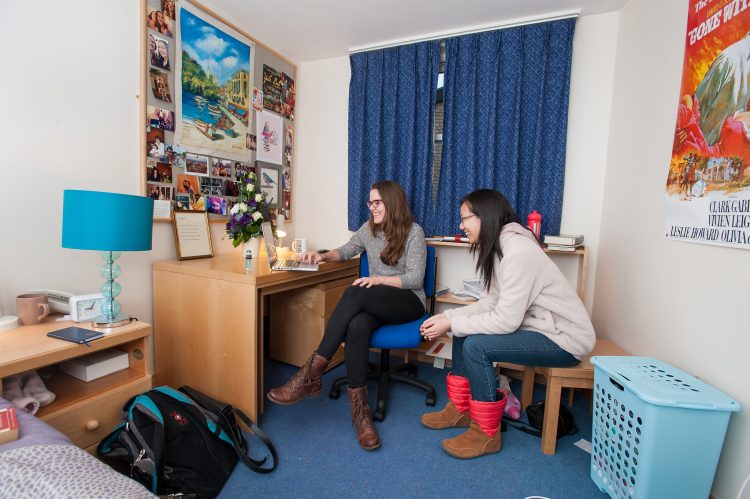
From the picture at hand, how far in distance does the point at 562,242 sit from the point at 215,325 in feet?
6.41

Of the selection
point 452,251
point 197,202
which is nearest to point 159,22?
point 197,202

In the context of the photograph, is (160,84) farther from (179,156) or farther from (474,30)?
(474,30)

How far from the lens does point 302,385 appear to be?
1.74 metres

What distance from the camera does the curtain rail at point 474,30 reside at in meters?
2.28

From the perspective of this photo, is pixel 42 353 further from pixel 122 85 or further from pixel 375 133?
pixel 375 133

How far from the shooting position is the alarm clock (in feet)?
4.96

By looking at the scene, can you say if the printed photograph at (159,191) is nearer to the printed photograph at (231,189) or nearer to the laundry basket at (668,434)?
the printed photograph at (231,189)

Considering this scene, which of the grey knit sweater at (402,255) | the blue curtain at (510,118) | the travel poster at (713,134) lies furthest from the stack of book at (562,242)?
the grey knit sweater at (402,255)

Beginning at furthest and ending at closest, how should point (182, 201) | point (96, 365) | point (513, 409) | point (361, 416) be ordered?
1. point (182, 201)
2. point (513, 409)
3. point (361, 416)
4. point (96, 365)

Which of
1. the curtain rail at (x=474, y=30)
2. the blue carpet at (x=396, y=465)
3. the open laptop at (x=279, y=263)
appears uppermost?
the curtain rail at (x=474, y=30)

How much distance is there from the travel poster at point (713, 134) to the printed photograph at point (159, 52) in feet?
7.96

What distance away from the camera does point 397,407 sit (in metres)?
2.02

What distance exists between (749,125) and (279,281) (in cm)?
185

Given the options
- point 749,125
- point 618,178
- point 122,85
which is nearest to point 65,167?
point 122,85
